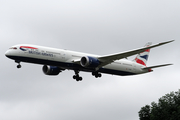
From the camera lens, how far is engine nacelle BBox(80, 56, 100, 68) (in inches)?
2509

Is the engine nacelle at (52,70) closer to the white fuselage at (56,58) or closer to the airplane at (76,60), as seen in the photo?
the airplane at (76,60)

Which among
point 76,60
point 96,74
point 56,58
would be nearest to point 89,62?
point 76,60

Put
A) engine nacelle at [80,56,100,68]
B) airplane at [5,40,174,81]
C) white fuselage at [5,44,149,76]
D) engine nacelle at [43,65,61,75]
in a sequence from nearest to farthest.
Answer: white fuselage at [5,44,149,76] < airplane at [5,40,174,81] < engine nacelle at [80,56,100,68] < engine nacelle at [43,65,61,75]

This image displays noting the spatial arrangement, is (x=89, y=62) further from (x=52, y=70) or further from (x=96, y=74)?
(x=52, y=70)

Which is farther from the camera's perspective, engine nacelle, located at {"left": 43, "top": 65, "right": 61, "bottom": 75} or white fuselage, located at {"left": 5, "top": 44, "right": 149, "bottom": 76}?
engine nacelle, located at {"left": 43, "top": 65, "right": 61, "bottom": 75}

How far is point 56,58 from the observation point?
62938 mm

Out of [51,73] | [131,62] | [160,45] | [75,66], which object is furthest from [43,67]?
[160,45]

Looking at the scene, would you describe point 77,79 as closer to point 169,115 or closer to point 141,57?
point 141,57

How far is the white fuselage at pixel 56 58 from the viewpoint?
60812 mm

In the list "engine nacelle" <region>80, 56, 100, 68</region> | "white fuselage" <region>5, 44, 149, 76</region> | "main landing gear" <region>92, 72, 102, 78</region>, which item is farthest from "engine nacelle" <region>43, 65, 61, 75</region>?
"engine nacelle" <region>80, 56, 100, 68</region>

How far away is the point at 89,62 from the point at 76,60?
8.28 feet

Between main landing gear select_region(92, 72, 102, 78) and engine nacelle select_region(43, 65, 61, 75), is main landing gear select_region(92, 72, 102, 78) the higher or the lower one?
the lower one

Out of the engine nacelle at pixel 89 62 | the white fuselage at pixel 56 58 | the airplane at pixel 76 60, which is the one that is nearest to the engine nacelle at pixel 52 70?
the airplane at pixel 76 60

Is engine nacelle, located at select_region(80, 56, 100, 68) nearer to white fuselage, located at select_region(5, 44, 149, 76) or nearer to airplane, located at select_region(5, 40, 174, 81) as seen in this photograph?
airplane, located at select_region(5, 40, 174, 81)
